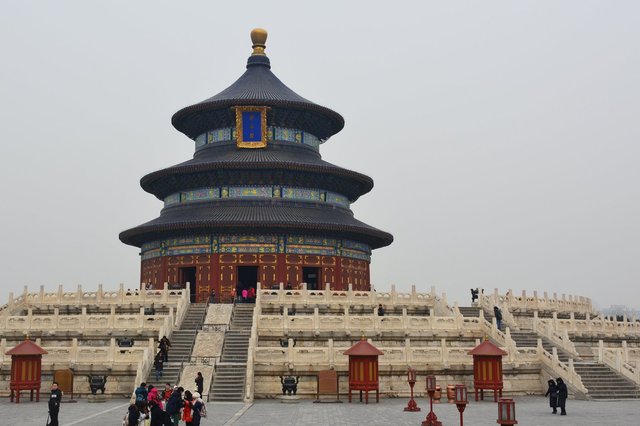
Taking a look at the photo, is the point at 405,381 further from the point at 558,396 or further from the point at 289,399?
the point at 558,396

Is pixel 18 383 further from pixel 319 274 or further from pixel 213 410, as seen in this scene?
pixel 319 274

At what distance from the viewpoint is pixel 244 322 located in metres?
36.9

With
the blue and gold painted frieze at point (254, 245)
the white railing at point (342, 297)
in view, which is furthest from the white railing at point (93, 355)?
the blue and gold painted frieze at point (254, 245)

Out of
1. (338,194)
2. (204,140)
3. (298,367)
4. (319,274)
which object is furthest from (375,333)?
(204,140)

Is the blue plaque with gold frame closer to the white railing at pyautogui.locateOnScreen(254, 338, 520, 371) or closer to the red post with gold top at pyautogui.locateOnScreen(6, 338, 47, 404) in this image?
the white railing at pyautogui.locateOnScreen(254, 338, 520, 371)

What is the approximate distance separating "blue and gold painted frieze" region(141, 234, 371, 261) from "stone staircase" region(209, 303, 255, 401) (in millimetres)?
13344

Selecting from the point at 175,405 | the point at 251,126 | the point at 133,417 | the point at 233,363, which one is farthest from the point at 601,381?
the point at 251,126

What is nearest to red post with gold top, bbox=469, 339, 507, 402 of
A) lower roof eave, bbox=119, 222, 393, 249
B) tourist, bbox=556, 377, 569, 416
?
tourist, bbox=556, 377, 569, 416

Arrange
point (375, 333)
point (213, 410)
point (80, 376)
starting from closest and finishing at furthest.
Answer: point (213, 410) → point (80, 376) → point (375, 333)

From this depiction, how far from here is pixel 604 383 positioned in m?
31.8

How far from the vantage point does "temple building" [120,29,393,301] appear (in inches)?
2014

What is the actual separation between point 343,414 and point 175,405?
7.20 m

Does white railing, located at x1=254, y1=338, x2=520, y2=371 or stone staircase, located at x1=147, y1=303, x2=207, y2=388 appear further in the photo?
white railing, located at x1=254, y1=338, x2=520, y2=371

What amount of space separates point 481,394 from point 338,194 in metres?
28.7
